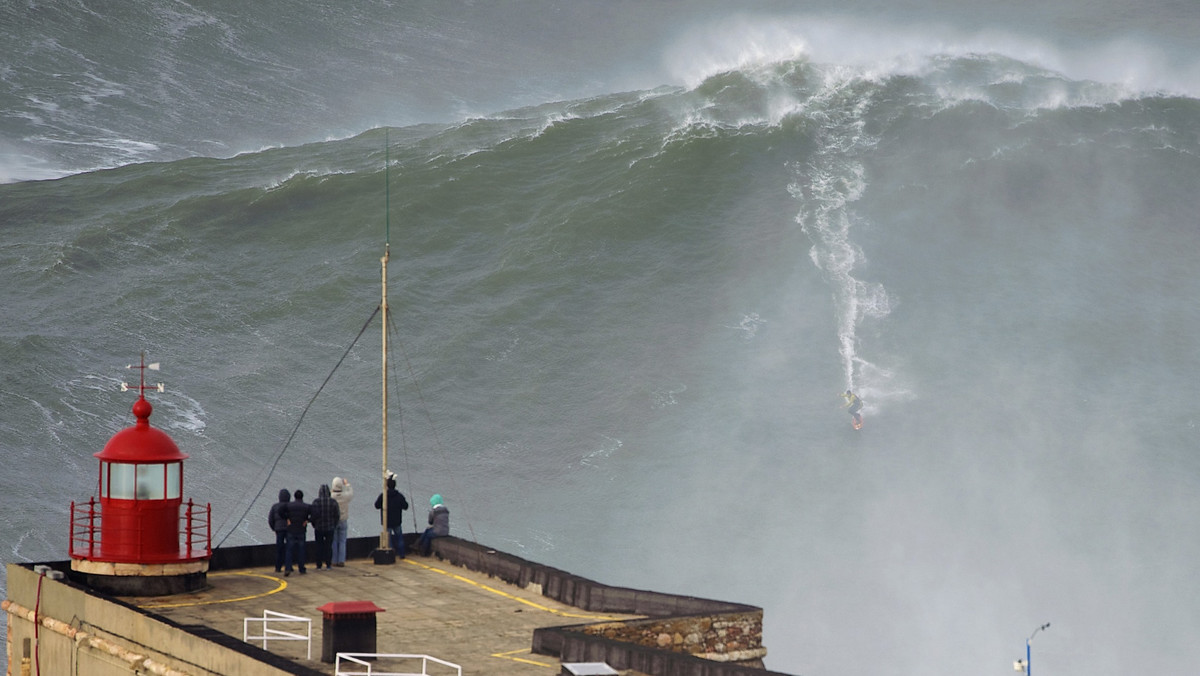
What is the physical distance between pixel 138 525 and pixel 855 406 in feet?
93.8

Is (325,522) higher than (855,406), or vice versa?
(855,406)

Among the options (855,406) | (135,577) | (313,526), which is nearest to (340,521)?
(313,526)

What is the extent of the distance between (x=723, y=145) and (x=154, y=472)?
44.8 metres

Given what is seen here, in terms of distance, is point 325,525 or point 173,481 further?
point 325,525

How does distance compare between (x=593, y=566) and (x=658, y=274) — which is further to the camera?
(x=658, y=274)

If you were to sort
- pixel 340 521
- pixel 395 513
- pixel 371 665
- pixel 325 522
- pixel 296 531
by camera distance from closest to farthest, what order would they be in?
pixel 371 665 < pixel 296 531 < pixel 325 522 < pixel 340 521 < pixel 395 513

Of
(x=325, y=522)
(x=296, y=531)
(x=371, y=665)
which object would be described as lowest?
(x=371, y=665)

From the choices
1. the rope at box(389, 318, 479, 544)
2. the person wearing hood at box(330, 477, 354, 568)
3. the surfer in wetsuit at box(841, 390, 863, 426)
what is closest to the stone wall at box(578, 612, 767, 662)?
the person wearing hood at box(330, 477, 354, 568)

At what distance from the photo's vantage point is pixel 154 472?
70.0 ft

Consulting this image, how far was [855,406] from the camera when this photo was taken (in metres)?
47.0

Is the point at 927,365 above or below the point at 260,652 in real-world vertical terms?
above

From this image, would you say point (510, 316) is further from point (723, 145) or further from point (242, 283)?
point (723, 145)

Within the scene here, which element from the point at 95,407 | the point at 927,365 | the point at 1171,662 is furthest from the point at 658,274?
the point at 1171,662

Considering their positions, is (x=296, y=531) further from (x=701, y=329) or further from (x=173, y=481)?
(x=701, y=329)
